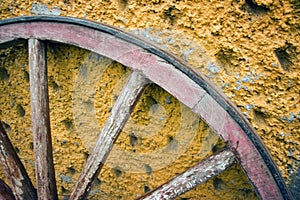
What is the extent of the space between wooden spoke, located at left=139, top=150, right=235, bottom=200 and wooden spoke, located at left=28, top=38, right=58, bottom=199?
1.06 feet

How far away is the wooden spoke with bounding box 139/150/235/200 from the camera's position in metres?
0.86

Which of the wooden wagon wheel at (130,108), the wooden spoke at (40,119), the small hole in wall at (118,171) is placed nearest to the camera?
the wooden wagon wheel at (130,108)

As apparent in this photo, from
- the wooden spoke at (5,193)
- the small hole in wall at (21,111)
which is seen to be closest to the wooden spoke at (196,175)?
the wooden spoke at (5,193)

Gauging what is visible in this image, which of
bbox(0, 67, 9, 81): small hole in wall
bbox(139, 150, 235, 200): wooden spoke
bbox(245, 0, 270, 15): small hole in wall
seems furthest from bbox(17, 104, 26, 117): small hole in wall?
bbox(245, 0, 270, 15): small hole in wall

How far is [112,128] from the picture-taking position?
934 millimetres

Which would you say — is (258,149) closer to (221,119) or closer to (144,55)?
(221,119)

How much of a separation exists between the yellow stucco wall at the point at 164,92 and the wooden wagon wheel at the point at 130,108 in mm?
122

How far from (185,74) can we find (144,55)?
0.12m

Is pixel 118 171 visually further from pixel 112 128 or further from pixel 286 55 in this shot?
pixel 286 55

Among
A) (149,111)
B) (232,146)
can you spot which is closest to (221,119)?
(232,146)

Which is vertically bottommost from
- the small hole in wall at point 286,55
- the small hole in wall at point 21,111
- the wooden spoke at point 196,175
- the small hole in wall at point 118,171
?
the wooden spoke at point 196,175

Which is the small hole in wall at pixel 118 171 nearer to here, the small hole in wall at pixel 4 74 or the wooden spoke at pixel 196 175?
the wooden spoke at pixel 196 175

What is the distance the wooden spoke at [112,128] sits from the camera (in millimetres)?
900

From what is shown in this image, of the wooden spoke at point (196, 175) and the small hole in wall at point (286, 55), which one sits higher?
the small hole in wall at point (286, 55)
